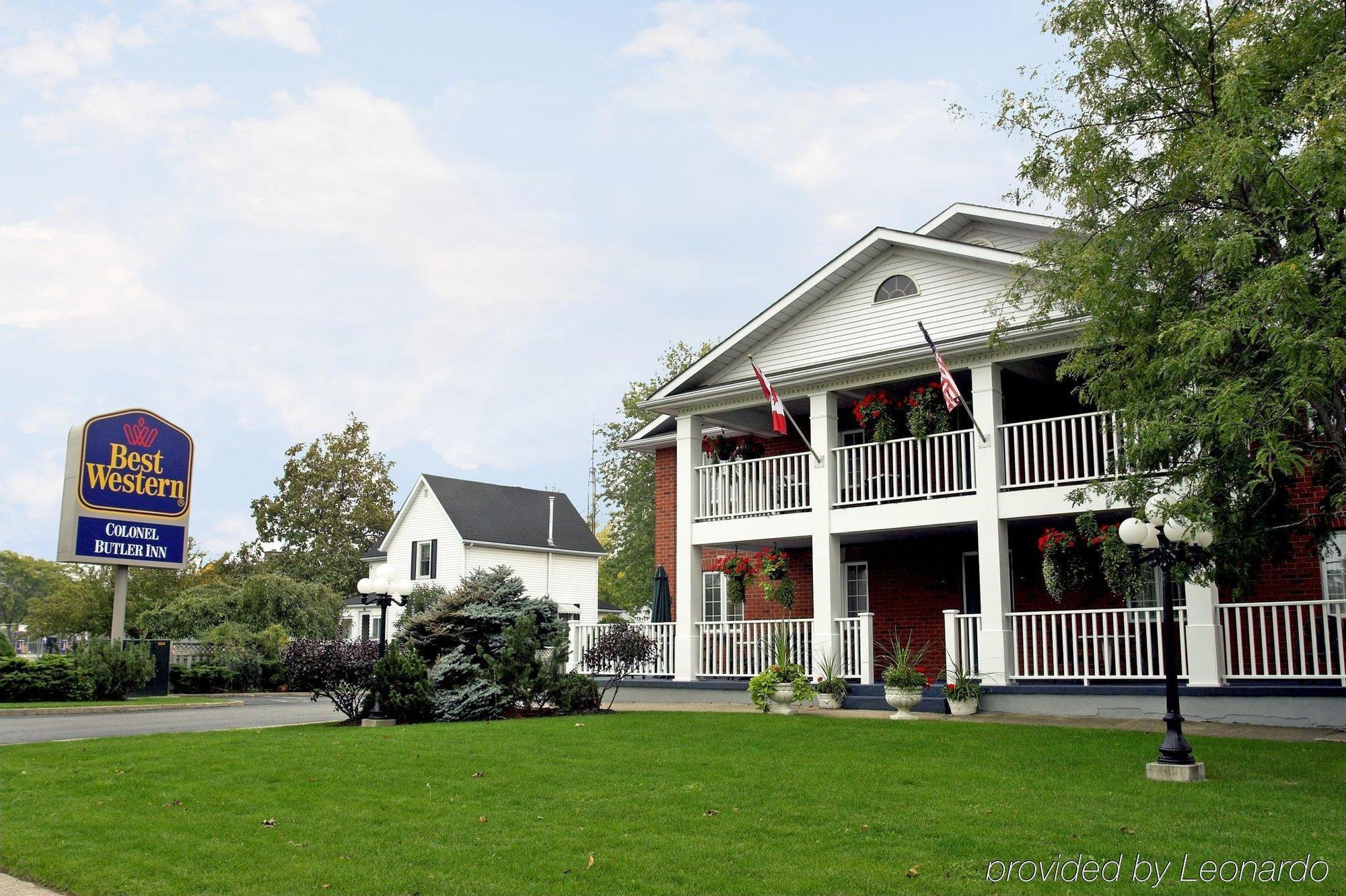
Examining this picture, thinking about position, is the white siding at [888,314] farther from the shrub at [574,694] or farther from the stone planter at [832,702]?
the shrub at [574,694]

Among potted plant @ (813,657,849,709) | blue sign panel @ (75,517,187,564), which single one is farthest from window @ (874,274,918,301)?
blue sign panel @ (75,517,187,564)

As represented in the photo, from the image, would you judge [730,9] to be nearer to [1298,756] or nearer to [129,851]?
[1298,756]

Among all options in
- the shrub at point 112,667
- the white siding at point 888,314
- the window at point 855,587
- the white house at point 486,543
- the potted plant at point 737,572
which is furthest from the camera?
the white house at point 486,543

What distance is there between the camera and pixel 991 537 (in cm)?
1691

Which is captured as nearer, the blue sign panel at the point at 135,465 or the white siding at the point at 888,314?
the white siding at the point at 888,314

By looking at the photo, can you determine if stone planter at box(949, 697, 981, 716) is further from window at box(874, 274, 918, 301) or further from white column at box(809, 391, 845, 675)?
window at box(874, 274, 918, 301)

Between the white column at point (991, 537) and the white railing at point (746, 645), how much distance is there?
10.4 ft

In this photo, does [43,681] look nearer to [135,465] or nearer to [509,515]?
[135,465]

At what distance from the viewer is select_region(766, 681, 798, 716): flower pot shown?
55.6 feet

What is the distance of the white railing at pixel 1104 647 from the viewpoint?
1524cm

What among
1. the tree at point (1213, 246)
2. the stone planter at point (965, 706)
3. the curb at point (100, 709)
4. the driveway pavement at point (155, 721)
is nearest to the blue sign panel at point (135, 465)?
the curb at point (100, 709)

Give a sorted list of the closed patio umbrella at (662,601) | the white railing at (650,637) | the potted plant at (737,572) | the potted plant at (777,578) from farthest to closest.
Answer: the closed patio umbrella at (662,601)
the white railing at (650,637)
the potted plant at (737,572)
the potted plant at (777,578)

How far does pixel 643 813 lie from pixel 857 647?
11.7 metres

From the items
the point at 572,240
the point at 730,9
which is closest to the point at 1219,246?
the point at 730,9
